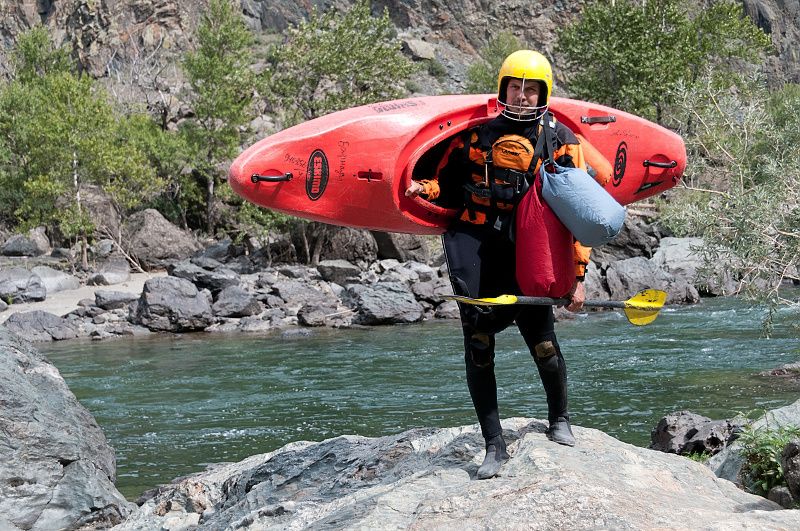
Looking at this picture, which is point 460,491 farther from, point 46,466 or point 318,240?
point 318,240

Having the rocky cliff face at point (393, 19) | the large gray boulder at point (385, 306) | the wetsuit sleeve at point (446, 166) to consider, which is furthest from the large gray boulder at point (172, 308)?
the rocky cliff face at point (393, 19)

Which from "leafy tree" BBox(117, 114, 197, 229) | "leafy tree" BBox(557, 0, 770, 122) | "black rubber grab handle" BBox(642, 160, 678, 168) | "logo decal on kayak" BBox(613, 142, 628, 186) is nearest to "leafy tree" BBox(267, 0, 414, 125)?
"leafy tree" BBox(117, 114, 197, 229)

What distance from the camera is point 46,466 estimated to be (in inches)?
201

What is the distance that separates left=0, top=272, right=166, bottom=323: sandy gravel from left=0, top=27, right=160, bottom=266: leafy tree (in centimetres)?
199

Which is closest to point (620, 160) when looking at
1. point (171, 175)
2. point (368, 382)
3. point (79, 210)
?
point (368, 382)

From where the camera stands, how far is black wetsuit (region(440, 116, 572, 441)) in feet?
11.5

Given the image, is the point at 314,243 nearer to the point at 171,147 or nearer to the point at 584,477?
the point at 171,147

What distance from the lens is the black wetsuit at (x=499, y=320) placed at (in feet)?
11.5

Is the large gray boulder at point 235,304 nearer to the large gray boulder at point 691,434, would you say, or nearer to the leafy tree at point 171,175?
the leafy tree at point 171,175

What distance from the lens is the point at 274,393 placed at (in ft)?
31.8

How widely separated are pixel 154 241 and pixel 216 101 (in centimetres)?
475

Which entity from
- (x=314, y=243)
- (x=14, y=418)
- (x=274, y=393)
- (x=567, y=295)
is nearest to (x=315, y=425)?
(x=274, y=393)

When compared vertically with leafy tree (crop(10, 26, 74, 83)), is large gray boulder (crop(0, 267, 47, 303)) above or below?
below

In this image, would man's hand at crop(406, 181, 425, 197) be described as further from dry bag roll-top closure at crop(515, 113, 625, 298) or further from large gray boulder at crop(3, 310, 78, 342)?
large gray boulder at crop(3, 310, 78, 342)
